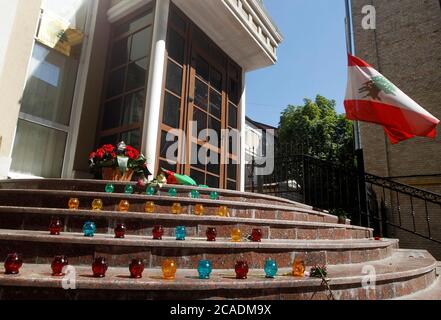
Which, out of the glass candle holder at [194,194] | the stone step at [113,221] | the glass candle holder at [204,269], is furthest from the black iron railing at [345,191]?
the glass candle holder at [204,269]

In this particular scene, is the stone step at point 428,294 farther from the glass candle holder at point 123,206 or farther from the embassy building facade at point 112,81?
the embassy building facade at point 112,81

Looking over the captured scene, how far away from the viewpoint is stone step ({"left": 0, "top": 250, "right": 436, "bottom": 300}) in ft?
5.78

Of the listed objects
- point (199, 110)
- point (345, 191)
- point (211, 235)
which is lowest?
point (211, 235)

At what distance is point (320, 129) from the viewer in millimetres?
17906

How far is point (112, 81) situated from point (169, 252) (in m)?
5.11

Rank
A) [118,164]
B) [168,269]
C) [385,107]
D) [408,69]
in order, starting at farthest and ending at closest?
[408,69]
[385,107]
[118,164]
[168,269]

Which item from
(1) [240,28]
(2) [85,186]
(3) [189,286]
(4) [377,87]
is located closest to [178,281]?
(3) [189,286]

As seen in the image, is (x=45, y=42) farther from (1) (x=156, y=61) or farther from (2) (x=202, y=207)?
(2) (x=202, y=207)

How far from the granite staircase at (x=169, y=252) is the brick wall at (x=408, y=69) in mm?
9044

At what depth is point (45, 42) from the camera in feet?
18.4

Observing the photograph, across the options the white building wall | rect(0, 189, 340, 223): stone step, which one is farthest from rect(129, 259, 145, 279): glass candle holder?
the white building wall

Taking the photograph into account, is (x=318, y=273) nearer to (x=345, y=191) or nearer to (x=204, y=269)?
(x=204, y=269)
